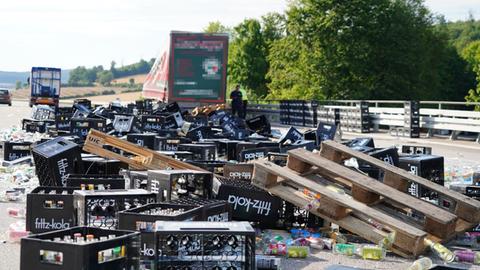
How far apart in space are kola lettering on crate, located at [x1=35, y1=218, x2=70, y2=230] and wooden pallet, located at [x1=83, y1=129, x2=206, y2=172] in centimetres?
310

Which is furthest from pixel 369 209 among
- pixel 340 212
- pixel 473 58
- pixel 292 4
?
pixel 473 58

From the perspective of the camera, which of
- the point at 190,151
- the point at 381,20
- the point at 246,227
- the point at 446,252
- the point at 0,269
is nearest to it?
the point at 246,227

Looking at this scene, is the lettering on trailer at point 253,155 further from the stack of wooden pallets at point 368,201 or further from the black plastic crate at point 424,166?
the stack of wooden pallets at point 368,201

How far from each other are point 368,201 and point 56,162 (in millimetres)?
4587

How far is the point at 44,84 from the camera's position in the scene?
5806cm

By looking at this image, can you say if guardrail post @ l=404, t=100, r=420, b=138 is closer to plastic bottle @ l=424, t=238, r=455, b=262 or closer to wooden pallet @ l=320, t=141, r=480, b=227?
wooden pallet @ l=320, t=141, r=480, b=227

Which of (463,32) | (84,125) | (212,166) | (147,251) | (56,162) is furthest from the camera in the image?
(463,32)

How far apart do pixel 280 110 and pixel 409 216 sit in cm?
3521

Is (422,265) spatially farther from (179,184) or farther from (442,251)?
(179,184)

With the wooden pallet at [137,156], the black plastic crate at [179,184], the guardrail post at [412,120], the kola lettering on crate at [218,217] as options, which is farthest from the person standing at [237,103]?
the kola lettering on crate at [218,217]

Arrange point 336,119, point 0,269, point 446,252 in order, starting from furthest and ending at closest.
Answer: point 336,119
point 446,252
point 0,269

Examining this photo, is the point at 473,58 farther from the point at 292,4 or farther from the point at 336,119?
the point at 336,119

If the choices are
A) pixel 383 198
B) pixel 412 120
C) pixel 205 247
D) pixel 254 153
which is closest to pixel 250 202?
pixel 383 198

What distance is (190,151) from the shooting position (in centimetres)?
1619
